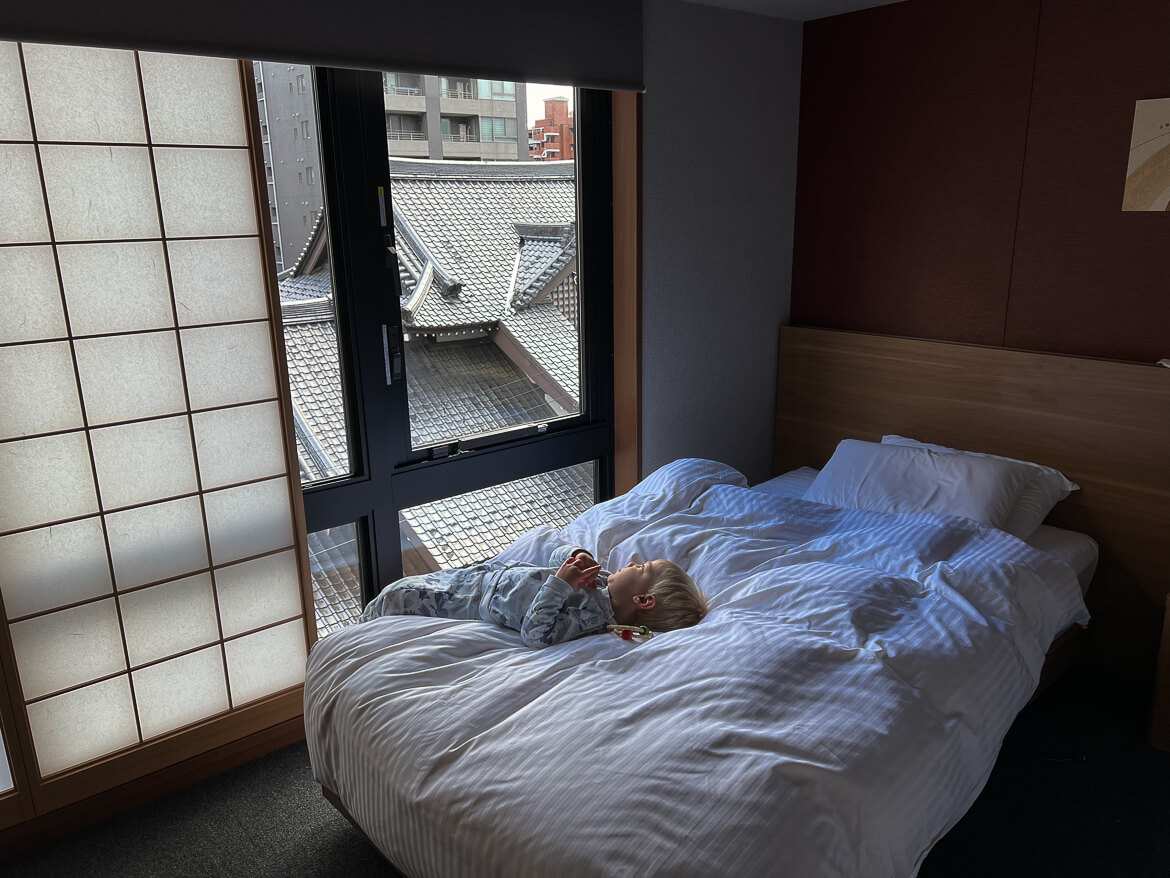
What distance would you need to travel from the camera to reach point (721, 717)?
1.60 metres

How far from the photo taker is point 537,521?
3330mm

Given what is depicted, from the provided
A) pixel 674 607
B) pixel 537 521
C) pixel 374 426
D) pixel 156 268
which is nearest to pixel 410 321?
pixel 374 426

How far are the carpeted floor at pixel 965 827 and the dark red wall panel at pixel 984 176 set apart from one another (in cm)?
136

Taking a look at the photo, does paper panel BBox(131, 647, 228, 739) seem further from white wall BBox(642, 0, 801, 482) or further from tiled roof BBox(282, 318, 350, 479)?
white wall BBox(642, 0, 801, 482)

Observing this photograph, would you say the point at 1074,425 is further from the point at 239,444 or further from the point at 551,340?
the point at 239,444

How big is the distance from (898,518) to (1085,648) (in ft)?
3.06

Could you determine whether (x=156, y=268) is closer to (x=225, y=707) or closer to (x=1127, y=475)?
(x=225, y=707)

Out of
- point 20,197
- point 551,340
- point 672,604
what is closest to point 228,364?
point 20,197

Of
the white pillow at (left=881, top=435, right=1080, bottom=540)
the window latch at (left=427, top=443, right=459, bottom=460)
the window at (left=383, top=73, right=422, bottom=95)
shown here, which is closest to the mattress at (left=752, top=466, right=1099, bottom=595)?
the white pillow at (left=881, top=435, right=1080, bottom=540)

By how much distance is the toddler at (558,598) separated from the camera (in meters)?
2.01

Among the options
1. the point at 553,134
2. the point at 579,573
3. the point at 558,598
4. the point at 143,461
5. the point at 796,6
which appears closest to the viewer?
the point at 558,598

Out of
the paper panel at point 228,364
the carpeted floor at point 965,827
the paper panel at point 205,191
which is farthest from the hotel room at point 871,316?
the paper panel at point 228,364

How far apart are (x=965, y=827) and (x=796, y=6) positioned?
292 centimetres

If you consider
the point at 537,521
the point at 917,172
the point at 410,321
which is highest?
the point at 917,172
